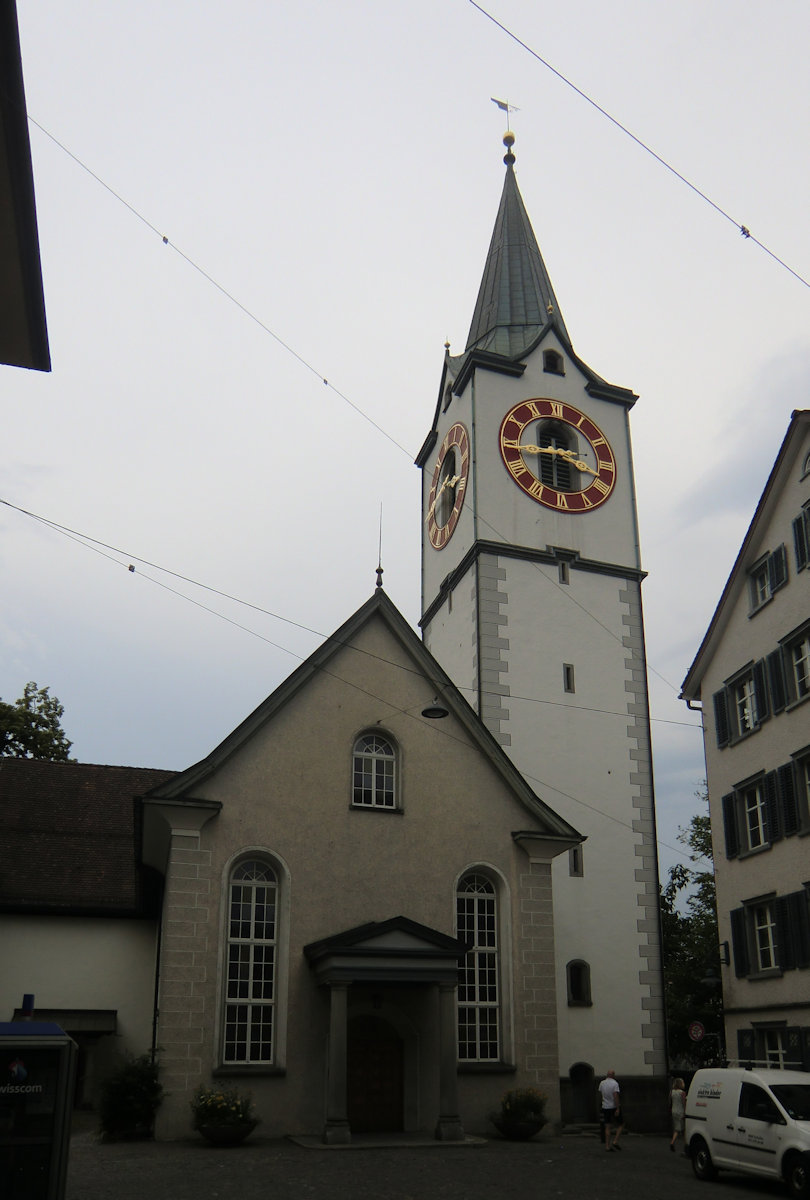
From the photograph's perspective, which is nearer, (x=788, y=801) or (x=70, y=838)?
(x=788, y=801)

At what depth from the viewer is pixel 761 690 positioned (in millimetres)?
27109

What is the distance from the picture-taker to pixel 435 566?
35.3 meters

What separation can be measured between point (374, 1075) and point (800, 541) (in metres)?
14.3

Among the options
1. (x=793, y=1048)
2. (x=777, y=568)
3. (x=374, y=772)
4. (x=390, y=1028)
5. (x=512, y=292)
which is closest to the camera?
(x=390, y=1028)

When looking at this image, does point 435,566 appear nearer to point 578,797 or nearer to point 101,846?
point 578,797

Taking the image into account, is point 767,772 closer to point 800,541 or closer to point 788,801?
point 788,801

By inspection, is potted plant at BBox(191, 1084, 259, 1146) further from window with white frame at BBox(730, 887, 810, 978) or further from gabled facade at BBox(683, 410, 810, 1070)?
window with white frame at BBox(730, 887, 810, 978)

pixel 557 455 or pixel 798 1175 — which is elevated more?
pixel 557 455

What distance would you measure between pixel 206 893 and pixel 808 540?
14632 mm

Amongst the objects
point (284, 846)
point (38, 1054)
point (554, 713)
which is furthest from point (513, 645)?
point (38, 1054)

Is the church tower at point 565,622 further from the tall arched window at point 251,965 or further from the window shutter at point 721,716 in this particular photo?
the tall arched window at point 251,965

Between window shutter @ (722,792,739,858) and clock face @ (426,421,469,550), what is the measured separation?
35.8ft

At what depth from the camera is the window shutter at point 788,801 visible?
24.7 metres

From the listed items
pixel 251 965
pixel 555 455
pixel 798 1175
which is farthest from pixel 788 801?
pixel 555 455
